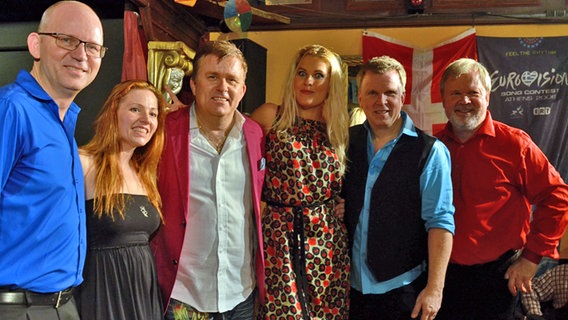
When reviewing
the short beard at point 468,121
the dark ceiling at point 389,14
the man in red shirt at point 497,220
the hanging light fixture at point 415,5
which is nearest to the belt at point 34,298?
the man in red shirt at point 497,220

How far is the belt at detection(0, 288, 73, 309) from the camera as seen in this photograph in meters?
1.39

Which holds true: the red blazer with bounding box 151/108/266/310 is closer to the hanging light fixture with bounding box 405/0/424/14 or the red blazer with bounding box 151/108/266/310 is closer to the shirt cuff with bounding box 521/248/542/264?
the shirt cuff with bounding box 521/248/542/264

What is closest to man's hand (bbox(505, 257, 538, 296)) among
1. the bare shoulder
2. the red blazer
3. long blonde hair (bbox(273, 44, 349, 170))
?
long blonde hair (bbox(273, 44, 349, 170))

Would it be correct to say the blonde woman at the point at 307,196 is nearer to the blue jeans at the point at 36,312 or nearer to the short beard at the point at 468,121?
the short beard at the point at 468,121

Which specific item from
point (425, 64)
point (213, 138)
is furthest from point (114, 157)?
point (425, 64)

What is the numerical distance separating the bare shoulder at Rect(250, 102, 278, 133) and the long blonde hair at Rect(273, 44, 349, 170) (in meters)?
0.07

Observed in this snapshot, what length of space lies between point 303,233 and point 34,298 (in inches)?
37.7

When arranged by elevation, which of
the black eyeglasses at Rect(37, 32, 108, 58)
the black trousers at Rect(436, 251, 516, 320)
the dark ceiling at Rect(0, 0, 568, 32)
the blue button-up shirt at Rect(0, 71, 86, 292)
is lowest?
the black trousers at Rect(436, 251, 516, 320)

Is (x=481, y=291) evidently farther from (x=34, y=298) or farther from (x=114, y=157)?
(x=34, y=298)

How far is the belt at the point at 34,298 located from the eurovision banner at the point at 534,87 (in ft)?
13.3

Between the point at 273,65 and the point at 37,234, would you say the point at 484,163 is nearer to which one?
the point at 37,234

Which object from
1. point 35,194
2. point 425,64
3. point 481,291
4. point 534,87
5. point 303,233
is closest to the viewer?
point 35,194

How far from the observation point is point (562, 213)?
2197 mm

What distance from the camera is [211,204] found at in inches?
76.9
